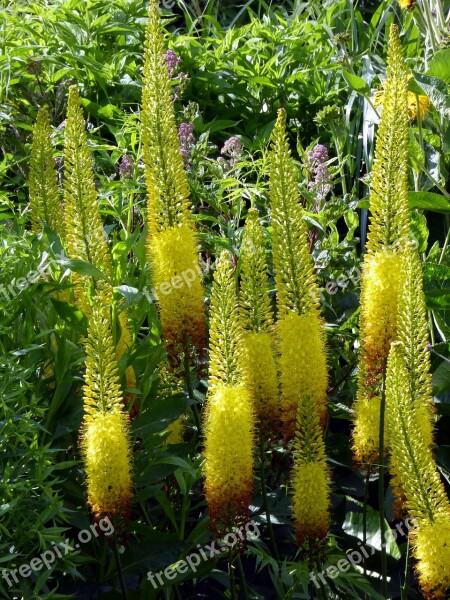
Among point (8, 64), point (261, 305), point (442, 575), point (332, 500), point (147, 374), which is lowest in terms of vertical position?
point (332, 500)

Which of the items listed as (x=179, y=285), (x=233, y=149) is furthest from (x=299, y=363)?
(x=233, y=149)

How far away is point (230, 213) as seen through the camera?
4.57 metres

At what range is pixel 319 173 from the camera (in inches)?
170

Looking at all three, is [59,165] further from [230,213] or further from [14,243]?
[14,243]

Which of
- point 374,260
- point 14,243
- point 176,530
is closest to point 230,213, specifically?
point 14,243

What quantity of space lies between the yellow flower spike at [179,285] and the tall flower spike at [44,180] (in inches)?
23.1

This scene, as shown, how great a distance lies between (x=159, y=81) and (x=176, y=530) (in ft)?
4.84

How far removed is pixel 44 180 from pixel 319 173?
1488 millimetres

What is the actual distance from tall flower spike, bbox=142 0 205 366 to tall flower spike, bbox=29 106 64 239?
535mm

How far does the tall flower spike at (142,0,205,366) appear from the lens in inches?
106

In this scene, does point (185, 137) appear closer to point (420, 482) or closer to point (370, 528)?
point (370, 528)

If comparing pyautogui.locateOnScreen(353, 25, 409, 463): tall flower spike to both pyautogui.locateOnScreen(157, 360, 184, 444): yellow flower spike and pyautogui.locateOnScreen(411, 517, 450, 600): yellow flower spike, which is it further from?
pyautogui.locateOnScreen(157, 360, 184, 444): yellow flower spike

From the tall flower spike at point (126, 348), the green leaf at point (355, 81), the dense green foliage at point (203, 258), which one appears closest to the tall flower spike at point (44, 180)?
the dense green foliage at point (203, 258)

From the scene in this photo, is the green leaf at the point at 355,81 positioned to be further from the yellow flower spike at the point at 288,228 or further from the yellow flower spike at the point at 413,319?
the yellow flower spike at the point at 413,319
